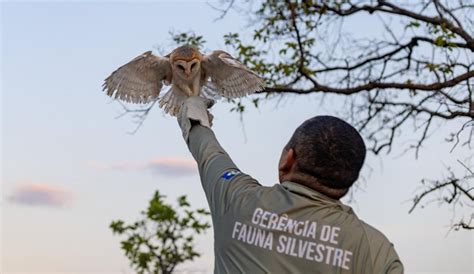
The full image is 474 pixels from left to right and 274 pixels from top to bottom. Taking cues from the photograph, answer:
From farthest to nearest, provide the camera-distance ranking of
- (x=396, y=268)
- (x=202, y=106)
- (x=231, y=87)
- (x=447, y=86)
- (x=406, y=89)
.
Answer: (x=406, y=89), (x=447, y=86), (x=231, y=87), (x=202, y=106), (x=396, y=268)

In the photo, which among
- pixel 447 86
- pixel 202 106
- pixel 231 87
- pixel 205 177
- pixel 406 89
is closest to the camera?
pixel 205 177

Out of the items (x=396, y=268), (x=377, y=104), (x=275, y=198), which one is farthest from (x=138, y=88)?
(x=377, y=104)

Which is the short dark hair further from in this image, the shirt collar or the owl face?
the owl face

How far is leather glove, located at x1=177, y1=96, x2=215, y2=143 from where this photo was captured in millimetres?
2732

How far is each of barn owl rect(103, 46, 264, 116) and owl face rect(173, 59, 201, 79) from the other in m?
0.04

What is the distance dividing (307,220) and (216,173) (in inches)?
13.6

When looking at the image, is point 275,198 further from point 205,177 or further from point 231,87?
point 231,87

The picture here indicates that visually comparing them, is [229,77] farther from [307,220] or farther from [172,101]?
[307,220]

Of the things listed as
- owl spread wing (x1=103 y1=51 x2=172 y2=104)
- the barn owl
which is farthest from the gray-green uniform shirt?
owl spread wing (x1=103 y1=51 x2=172 y2=104)

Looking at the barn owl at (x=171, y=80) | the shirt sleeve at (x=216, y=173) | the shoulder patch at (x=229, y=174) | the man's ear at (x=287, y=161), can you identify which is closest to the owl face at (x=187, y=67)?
the barn owl at (x=171, y=80)

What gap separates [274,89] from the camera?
846 centimetres

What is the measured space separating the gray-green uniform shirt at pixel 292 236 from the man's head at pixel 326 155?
0.11 feet

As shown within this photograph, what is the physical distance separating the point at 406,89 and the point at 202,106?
5.87 metres

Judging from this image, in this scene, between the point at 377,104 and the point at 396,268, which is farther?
the point at 377,104
